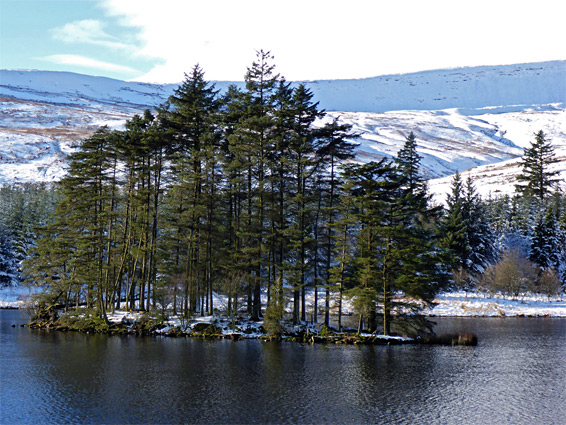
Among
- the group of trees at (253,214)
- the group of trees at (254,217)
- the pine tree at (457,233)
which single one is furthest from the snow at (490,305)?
the group of trees at (253,214)

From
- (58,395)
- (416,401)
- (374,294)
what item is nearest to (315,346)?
(374,294)

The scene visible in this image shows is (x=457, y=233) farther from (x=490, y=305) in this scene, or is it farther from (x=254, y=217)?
(x=254, y=217)

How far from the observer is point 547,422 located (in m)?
20.4

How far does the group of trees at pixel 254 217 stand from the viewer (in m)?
40.5

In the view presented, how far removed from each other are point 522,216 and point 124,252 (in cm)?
6525

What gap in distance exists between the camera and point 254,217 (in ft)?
139

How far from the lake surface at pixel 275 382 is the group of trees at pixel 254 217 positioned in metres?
5.23

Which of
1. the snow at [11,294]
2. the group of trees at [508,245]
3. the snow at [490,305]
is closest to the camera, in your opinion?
the snow at [490,305]

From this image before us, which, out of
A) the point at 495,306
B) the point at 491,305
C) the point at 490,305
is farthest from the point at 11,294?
the point at 495,306

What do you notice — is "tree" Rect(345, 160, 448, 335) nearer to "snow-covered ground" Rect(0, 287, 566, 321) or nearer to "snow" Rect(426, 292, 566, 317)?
"snow-covered ground" Rect(0, 287, 566, 321)

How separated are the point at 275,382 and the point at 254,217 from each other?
18.2 m

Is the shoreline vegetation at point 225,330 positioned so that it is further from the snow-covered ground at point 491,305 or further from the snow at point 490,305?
the snow-covered ground at point 491,305

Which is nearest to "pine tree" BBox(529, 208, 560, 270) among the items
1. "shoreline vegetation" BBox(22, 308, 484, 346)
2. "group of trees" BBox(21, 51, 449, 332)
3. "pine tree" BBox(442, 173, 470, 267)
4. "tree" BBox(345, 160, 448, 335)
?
"pine tree" BBox(442, 173, 470, 267)

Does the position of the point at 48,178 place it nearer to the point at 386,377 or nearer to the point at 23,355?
the point at 23,355
